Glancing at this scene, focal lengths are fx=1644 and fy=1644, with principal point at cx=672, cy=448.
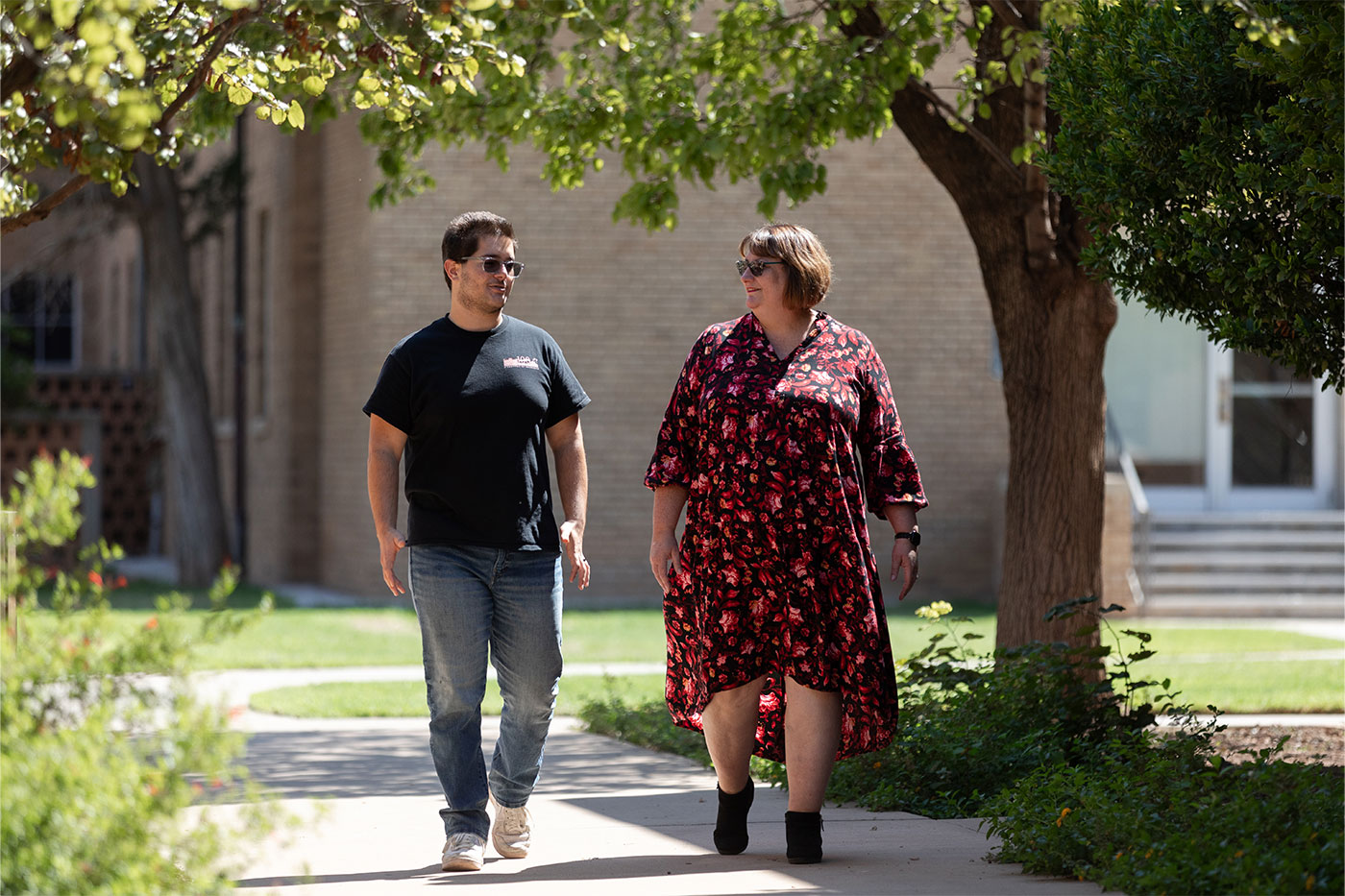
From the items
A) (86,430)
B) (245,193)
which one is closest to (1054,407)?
(245,193)

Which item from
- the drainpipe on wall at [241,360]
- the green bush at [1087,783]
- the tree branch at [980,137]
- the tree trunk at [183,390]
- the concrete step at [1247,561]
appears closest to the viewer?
the green bush at [1087,783]

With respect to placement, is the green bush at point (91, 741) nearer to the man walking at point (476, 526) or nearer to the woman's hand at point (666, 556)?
the man walking at point (476, 526)

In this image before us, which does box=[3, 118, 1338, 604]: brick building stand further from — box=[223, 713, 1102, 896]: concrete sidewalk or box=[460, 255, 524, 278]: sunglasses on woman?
box=[460, 255, 524, 278]: sunglasses on woman

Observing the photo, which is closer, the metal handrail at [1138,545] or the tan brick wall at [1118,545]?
the tan brick wall at [1118,545]

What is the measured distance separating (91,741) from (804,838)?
8.56ft

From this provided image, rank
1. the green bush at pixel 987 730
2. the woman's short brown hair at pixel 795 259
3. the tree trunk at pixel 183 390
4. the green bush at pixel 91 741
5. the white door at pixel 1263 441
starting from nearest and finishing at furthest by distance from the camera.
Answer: the green bush at pixel 91 741 < the woman's short brown hair at pixel 795 259 < the green bush at pixel 987 730 < the white door at pixel 1263 441 < the tree trunk at pixel 183 390

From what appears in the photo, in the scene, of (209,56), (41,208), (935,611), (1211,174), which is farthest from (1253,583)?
(41,208)

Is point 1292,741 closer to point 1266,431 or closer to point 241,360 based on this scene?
point 1266,431

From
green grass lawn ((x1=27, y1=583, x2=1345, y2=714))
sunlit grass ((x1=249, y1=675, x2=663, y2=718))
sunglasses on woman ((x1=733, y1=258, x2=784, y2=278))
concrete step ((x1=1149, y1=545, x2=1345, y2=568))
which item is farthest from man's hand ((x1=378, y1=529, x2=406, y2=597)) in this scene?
concrete step ((x1=1149, y1=545, x2=1345, y2=568))

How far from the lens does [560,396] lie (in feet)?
17.9

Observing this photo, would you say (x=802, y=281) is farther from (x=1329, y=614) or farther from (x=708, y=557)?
(x=1329, y=614)

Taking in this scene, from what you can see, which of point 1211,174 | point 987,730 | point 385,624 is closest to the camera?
point 1211,174

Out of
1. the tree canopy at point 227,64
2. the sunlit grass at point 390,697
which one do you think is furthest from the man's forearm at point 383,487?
the sunlit grass at point 390,697

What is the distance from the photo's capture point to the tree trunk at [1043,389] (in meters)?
7.92
